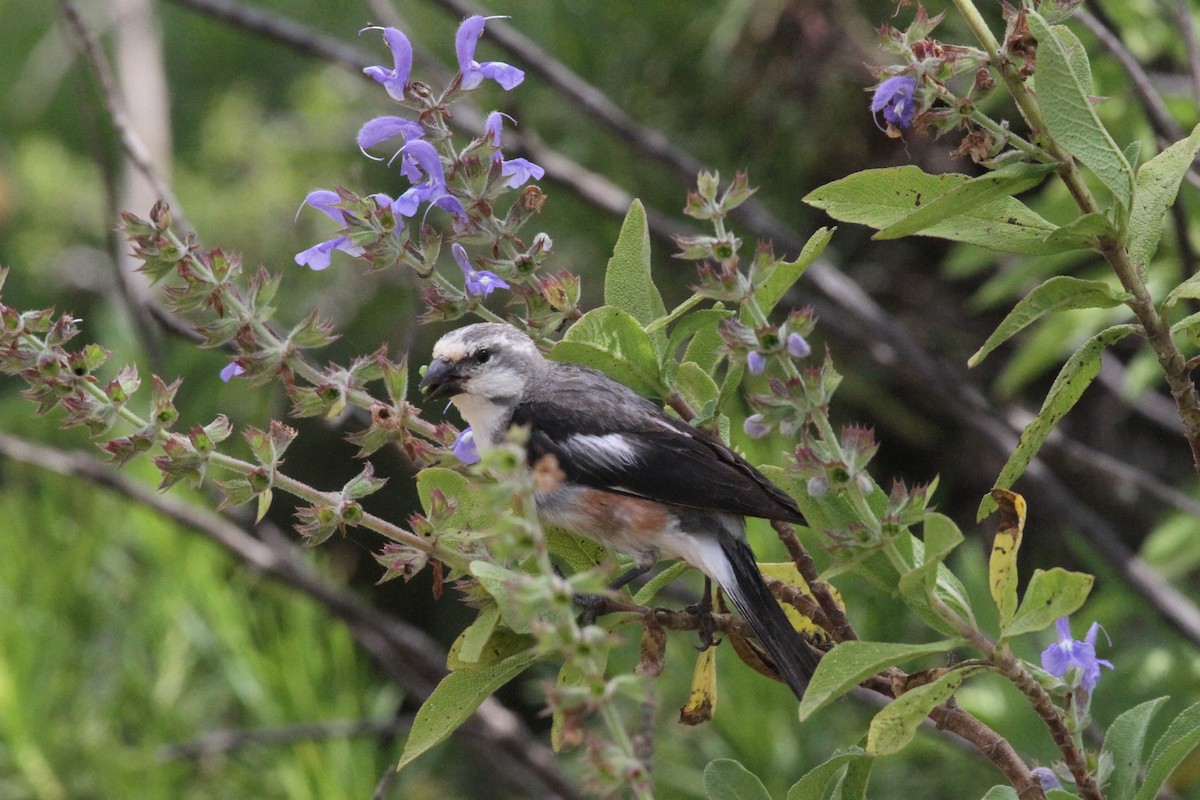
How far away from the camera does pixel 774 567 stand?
1.49 meters

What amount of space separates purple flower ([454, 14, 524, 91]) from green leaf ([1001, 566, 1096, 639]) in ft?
2.30

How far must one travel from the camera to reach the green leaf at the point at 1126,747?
1258 millimetres

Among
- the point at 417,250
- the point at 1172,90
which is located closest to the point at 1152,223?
the point at 417,250

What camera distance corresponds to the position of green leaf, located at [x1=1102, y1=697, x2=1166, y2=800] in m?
1.26

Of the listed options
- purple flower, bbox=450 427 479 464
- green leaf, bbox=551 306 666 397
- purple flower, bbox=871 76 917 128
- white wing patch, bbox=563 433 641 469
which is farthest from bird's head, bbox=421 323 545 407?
purple flower, bbox=871 76 917 128

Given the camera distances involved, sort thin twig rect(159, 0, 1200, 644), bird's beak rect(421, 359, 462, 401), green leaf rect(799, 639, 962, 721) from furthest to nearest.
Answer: thin twig rect(159, 0, 1200, 644)
bird's beak rect(421, 359, 462, 401)
green leaf rect(799, 639, 962, 721)

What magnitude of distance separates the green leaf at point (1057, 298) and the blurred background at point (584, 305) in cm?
93

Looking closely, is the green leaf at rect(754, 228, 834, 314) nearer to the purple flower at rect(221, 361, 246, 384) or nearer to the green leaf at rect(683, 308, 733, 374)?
the green leaf at rect(683, 308, 733, 374)

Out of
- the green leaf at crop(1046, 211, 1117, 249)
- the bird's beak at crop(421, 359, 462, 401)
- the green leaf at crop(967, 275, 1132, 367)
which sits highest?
the green leaf at crop(1046, 211, 1117, 249)

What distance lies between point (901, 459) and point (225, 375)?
2407 millimetres

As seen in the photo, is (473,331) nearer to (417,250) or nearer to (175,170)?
(417,250)

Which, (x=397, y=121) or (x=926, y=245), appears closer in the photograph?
(x=397, y=121)

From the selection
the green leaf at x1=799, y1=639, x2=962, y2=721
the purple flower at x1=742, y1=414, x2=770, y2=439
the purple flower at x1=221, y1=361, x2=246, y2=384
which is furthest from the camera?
the purple flower at x1=221, y1=361, x2=246, y2=384

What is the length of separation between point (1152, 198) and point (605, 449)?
2.53ft
